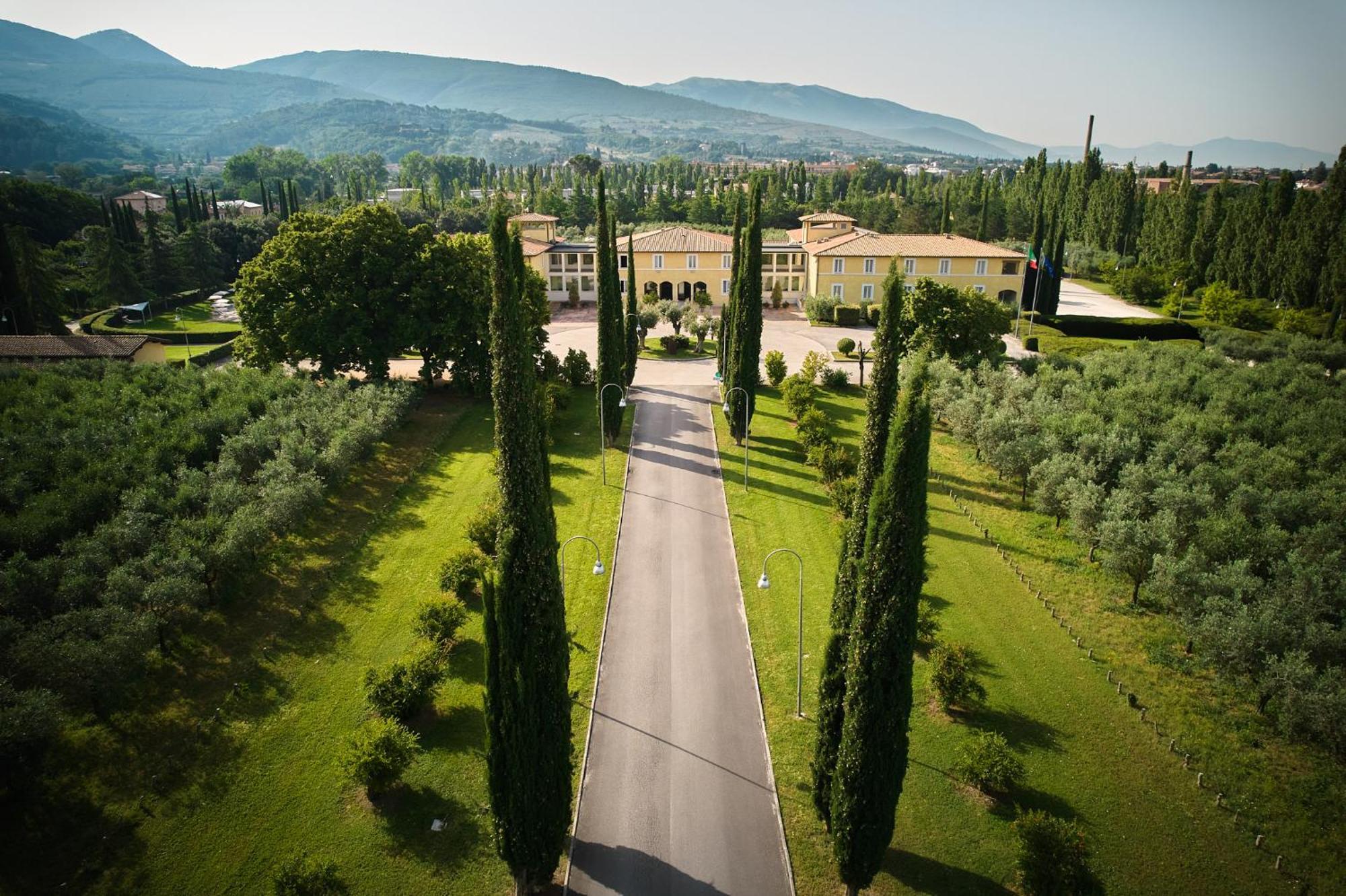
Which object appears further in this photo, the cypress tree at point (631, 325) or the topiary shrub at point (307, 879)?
the cypress tree at point (631, 325)

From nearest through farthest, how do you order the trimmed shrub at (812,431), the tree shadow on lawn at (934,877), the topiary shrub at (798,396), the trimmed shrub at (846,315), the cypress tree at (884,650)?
the cypress tree at (884,650) < the tree shadow on lawn at (934,877) < the trimmed shrub at (812,431) < the topiary shrub at (798,396) < the trimmed shrub at (846,315)

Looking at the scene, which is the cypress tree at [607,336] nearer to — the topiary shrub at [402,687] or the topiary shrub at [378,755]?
the topiary shrub at [402,687]

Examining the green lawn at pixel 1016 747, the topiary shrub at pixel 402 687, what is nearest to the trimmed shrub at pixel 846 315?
the green lawn at pixel 1016 747

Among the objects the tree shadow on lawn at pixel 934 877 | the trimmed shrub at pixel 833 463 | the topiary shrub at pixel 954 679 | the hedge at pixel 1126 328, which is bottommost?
the tree shadow on lawn at pixel 934 877

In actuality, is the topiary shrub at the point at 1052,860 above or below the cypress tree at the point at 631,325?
below

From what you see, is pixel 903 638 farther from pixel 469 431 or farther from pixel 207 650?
pixel 469 431

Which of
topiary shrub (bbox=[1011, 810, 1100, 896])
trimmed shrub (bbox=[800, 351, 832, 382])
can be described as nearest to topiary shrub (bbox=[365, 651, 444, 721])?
topiary shrub (bbox=[1011, 810, 1100, 896])


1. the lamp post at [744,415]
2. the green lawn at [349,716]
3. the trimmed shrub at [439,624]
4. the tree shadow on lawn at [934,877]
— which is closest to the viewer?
the tree shadow on lawn at [934,877]
